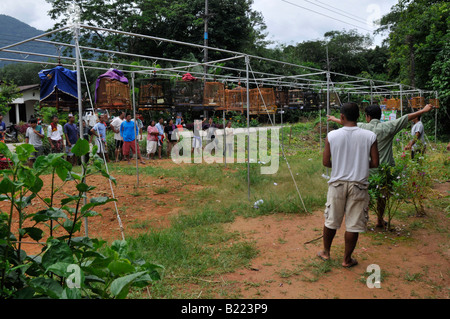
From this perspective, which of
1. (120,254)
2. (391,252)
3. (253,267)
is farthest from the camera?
(391,252)

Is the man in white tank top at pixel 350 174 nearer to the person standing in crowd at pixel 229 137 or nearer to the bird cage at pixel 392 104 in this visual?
the person standing in crowd at pixel 229 137

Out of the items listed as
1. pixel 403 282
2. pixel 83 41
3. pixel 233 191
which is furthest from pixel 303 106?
pixel 83 41

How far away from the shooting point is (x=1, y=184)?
130 centimetres

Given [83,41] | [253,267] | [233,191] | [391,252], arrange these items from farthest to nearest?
[83,41] < [233,191] < [391,252] < [253,267]

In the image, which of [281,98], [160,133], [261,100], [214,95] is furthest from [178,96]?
[160,133]

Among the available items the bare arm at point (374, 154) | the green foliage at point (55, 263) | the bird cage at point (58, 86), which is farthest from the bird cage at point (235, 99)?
the green foliage at point (55, 263)

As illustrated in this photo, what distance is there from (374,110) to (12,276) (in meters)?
4.63

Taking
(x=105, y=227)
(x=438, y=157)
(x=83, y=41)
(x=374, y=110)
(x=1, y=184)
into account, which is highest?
(x=83, y=41)

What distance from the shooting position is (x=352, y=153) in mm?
3697

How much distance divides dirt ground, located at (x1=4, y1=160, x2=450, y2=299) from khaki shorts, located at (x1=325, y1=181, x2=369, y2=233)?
1.78ft

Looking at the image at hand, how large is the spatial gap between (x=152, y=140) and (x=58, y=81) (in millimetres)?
6491

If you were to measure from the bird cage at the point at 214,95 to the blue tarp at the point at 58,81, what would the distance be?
3221mm

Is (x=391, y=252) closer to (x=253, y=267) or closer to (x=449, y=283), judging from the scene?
(x=449, y=283)

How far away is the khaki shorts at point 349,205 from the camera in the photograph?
3658mm
